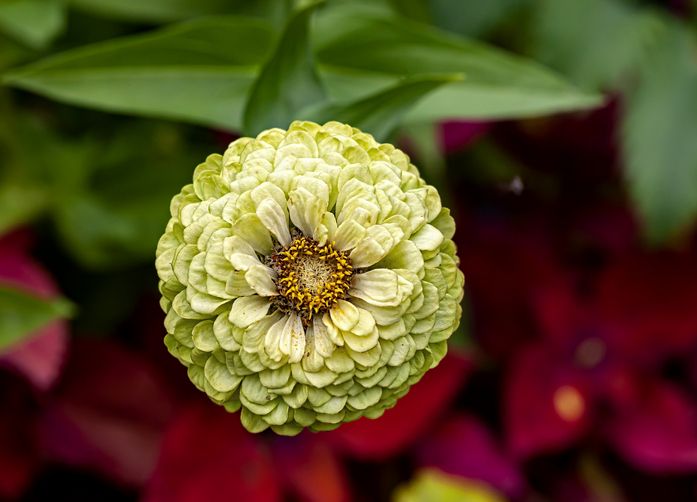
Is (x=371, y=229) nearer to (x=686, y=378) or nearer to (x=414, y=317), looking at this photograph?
(x=414, y=317)

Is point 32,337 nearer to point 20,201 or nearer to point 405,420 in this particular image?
point 20,201

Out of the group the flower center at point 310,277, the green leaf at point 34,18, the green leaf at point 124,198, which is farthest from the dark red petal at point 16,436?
the flower center at point 310,277

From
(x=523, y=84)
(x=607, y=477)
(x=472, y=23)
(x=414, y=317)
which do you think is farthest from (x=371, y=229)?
(x=607, y=477)

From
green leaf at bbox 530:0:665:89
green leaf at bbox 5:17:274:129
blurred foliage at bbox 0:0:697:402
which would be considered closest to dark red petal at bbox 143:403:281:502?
blurred foliage at bbox 0:0:697:402

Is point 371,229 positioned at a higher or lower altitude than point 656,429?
higher

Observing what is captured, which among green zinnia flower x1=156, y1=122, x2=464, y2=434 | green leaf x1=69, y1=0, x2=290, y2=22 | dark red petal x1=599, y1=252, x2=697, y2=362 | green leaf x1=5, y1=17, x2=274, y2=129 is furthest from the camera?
dark red petal x1=599, y1=252, x2=697, y2=362

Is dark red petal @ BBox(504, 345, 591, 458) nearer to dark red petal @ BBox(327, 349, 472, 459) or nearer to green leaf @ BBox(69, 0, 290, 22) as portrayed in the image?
dark red petal @ BBox(327, 349, 472, 459)

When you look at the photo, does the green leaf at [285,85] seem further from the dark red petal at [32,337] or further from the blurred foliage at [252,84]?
the dark red petal at [32,337]
